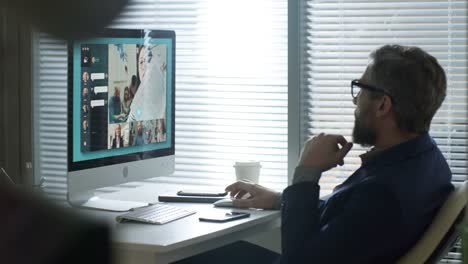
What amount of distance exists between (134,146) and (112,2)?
2243 millimetres

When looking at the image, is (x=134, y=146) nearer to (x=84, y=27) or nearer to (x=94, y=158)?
(x=94, y=158)

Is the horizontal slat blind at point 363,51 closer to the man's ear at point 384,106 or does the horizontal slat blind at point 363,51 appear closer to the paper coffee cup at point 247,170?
the paper coffee cup at point 247,170

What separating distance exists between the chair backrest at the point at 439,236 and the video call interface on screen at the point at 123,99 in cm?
94

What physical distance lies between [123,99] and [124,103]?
1 cm

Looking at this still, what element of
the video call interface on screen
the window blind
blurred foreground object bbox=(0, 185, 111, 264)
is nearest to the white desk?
the video call interface on screen

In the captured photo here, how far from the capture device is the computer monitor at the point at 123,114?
213cm

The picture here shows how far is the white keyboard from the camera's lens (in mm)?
2096

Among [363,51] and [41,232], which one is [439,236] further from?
[41,232]

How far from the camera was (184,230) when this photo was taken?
2018 millimetres

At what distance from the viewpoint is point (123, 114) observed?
2.32m

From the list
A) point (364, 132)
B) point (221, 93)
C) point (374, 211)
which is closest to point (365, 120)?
point (364, 132)

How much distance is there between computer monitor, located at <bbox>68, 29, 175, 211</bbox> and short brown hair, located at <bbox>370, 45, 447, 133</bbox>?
0.73 meters

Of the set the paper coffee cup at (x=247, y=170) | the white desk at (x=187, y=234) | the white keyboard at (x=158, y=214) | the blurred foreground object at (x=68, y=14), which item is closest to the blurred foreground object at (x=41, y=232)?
the blurred foreground object at (x=68, y=14)

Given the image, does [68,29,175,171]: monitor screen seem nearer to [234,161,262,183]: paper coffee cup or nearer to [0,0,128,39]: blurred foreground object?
[234,161,262,183]: paper coffee cup
